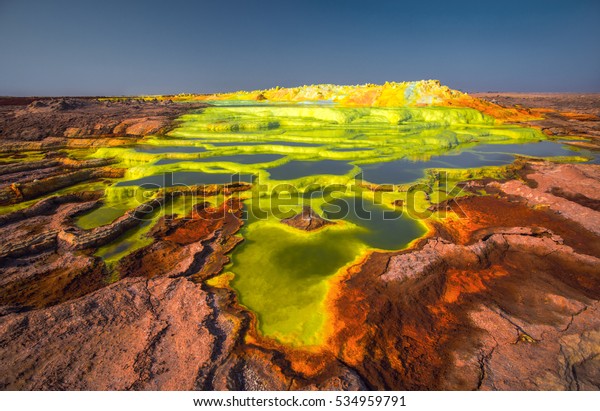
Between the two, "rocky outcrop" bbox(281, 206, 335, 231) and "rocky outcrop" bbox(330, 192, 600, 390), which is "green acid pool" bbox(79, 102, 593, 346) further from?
"rocky outcrop" bbox(330, 192, 600, 390)

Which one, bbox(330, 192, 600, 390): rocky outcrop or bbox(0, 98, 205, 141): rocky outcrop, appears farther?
bbox(0, 98, 205, 141): rocky outcrop

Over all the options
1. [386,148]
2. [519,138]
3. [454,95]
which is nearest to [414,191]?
[386,148]

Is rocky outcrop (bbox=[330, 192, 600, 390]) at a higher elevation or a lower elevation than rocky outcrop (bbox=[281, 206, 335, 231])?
lower

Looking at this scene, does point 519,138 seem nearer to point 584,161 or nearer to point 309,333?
point 584,161

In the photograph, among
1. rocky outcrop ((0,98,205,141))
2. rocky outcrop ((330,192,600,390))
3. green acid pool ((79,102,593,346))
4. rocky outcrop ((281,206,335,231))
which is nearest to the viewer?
rocky outcrop ((330,192,600,390))

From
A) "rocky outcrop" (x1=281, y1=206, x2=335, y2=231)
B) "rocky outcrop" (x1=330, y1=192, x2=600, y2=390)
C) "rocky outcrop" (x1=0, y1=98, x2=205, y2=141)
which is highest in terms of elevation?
"rocky outcrop" (x1=0, y1=98, x2=205, y2=141)

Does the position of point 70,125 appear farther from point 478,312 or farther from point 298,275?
point 478,312

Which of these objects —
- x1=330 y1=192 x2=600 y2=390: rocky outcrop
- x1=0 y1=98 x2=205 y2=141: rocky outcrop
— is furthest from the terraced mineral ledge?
x1=0 y1=98 x2=205 y2=141: rocky outcrop

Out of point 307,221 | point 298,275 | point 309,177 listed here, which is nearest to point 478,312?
point 298,275

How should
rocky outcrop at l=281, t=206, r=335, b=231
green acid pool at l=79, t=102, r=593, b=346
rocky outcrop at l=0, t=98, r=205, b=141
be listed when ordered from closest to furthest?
green acid pool at l=79, t=102, r=593, b=346, rocky outcrop at l=281, t=206, r=335, b=231, rocky outcrop at l=0, t=98, r=205, b=141

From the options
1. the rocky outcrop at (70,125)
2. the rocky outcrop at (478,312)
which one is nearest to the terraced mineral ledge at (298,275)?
the rocky outcrop at (478,312)
